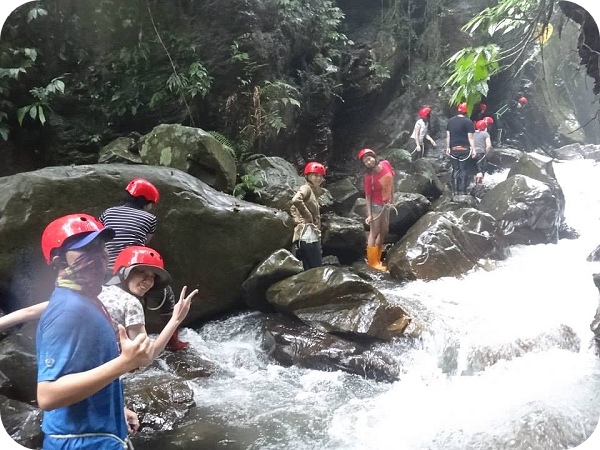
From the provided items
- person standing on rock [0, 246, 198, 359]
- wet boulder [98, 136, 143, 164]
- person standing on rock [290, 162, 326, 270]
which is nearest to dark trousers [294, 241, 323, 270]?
person standing on rock [290, 162, 326, 270]

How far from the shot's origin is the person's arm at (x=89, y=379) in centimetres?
95

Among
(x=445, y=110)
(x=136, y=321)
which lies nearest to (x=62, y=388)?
(x=136, y=321)

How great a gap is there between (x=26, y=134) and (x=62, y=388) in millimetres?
3584

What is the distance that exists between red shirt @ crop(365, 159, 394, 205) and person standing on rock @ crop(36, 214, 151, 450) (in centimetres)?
408

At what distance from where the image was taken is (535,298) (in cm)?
425

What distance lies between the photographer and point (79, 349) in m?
0.99

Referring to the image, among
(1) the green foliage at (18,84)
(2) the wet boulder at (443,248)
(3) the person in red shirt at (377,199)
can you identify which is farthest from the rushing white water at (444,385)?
(1) the green foliage at (18,84)

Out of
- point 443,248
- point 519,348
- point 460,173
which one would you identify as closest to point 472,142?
point 460,173

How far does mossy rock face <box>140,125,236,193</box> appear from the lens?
4.19 m

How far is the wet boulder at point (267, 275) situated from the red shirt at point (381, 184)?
1472mm

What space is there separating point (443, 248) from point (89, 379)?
455 cm

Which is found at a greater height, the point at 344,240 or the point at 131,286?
the point at 131,286

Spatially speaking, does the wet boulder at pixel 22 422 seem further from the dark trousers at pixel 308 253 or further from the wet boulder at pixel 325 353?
the dark trousers at pixel 308 253

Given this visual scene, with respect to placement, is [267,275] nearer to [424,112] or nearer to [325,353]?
[325,353]
